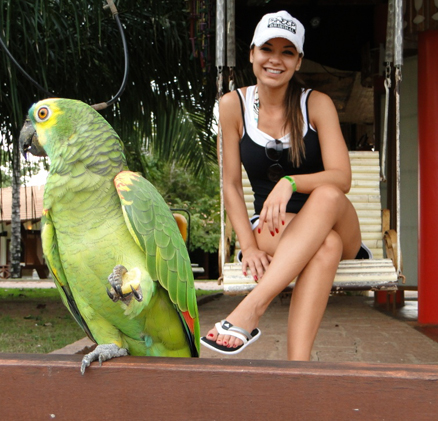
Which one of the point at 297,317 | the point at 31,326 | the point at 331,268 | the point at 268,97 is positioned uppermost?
the point at 268,97

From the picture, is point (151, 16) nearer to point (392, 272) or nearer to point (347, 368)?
point (392, 272)

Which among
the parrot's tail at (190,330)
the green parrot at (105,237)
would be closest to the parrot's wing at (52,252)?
the green parrot at (105,237)

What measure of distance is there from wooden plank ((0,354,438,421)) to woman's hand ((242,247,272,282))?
2.35 feet

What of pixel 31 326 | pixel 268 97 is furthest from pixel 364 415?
pixel 31 326

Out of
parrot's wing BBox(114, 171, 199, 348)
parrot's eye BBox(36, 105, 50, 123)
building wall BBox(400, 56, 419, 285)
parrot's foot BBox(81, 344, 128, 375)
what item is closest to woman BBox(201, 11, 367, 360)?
parrot's wing BBox(114, 171, 199, 348)

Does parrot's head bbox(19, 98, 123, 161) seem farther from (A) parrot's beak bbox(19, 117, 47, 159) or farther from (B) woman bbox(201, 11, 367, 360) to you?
(B) woman bbox(201, 11, 367, 360)

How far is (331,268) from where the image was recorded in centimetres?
177

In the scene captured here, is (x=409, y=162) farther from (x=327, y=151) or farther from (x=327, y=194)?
(x=327, y=194)

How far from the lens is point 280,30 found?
6.67 feet

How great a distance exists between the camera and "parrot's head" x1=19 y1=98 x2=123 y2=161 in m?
1.53

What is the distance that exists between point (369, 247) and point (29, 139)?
1966 millimetres

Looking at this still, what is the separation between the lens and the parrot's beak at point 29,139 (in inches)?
63.0

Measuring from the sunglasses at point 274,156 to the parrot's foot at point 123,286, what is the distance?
3.29 feet

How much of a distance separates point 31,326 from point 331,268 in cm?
331
